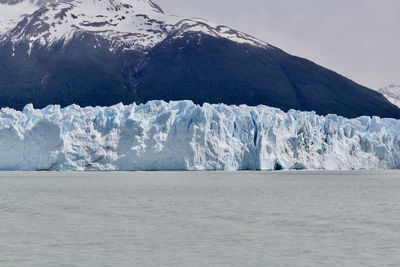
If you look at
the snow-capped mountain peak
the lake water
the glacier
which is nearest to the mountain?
the snow-capped mountain peak

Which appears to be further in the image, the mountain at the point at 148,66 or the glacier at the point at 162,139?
the mountain at the point at 148,66

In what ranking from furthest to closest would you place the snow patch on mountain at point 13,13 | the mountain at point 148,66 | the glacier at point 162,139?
the snow patch on mountain at point 13,13 → the mountain at point 148,66 → the glacier at point 162,139

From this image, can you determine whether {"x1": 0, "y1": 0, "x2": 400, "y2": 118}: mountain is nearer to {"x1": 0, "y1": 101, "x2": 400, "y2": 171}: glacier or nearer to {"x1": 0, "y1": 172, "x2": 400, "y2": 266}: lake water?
{"x1": 0, "y1": 101, "x2": 400, "y2": 171}: glacier

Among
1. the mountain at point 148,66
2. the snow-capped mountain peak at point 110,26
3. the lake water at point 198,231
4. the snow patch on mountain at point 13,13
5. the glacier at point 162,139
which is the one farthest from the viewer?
the snow patch on mountain at point 13,13

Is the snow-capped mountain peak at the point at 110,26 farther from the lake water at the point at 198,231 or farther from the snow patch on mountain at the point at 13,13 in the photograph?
the lake water at the point at 198,231

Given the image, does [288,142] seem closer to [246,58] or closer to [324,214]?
[324,214]

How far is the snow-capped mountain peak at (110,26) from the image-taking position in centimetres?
14812

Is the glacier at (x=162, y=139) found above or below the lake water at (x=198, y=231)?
above

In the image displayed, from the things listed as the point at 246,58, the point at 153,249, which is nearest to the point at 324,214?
the point at 153,249

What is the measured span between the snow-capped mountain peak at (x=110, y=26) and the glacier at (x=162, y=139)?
97.1 m

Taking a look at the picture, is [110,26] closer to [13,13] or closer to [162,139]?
[13,13]

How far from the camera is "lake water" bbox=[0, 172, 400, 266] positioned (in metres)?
12.3

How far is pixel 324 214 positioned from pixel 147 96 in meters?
110

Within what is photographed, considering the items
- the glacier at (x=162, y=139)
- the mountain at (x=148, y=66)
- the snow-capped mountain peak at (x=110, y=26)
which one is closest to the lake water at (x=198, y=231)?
the glacier at (x=162, y=139)
